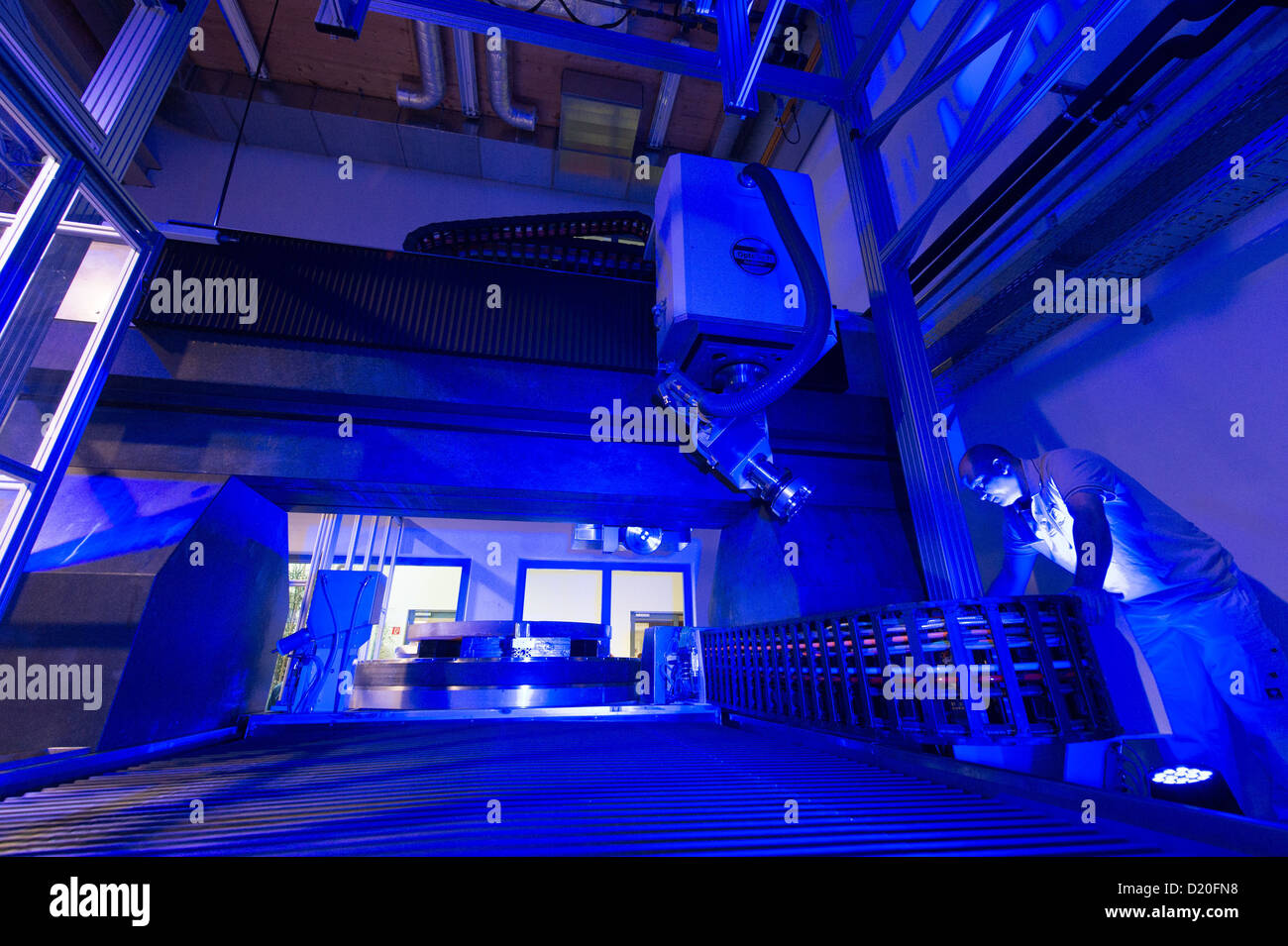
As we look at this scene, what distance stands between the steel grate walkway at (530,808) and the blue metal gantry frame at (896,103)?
116 cm

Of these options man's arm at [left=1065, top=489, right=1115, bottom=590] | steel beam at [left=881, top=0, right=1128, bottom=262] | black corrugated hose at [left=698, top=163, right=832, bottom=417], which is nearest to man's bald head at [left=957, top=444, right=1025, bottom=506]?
man's arm at [left=1065, top=489, right=1115, bottom=590]

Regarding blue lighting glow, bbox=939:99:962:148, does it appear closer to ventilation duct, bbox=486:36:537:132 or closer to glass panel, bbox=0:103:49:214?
ventilation duct, bbox=486:36:537:132

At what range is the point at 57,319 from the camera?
5.50 feet

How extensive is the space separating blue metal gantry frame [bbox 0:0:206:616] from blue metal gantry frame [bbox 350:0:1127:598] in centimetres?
67

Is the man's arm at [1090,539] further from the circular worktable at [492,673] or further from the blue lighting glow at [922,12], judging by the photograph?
the blue lighting glow at [922,12]

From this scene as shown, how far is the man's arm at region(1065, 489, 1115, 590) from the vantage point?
1.55 meters

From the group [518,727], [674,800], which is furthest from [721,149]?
[674,800]

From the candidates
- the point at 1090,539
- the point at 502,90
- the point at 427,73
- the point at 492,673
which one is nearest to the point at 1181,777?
the point at 1090,539

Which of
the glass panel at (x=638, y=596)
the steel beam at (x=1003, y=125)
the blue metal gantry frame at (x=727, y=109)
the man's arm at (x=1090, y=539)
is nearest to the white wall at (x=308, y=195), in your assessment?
the blue metal gantry frame at (x=727, y=109)

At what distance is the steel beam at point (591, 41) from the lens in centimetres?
221

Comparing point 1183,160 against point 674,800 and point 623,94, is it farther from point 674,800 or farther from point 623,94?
point 623,94
